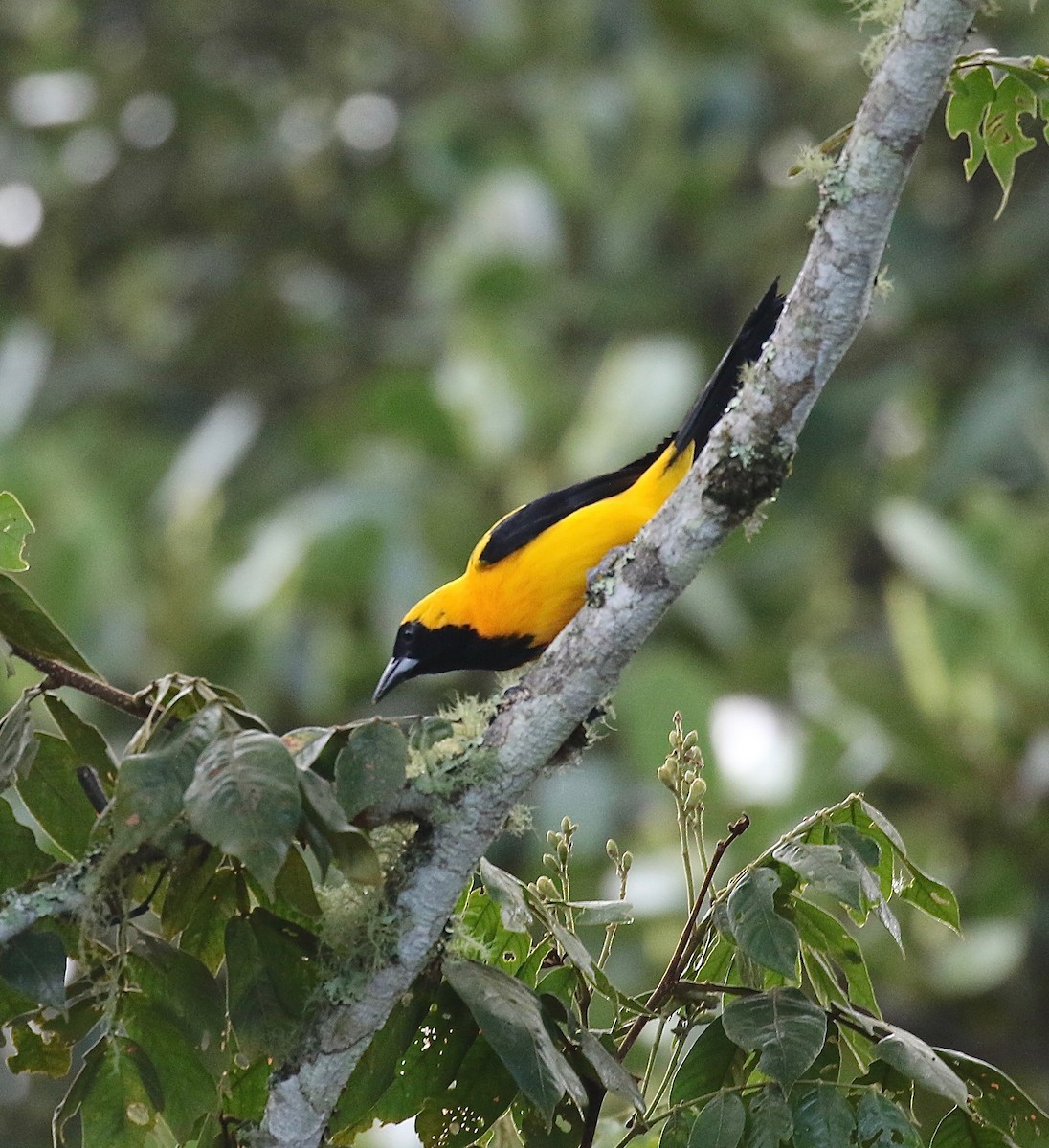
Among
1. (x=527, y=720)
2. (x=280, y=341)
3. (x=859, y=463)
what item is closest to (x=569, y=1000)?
(x=527, y=720)

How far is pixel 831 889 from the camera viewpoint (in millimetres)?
2078

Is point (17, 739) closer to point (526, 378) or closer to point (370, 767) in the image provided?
point (370, 767)

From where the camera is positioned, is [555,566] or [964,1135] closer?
[964,1135]

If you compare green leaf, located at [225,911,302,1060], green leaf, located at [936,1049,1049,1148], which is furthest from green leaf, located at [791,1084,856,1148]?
green leaf, located at [225,911,302,1060]

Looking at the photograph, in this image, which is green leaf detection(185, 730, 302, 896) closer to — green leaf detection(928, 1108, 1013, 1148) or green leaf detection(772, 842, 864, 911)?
green leaf detection(772, 842, 864, 911)

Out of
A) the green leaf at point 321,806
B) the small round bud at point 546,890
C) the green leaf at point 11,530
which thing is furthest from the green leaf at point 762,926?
the green leaf at point 11,530

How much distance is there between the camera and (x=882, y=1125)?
209 cm

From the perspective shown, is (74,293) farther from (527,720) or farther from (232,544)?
(527,720)

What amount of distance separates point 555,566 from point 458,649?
0.47 meters

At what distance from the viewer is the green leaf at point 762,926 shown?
2080 millimetres

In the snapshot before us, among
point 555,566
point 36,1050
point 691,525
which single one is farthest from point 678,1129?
point 555,566

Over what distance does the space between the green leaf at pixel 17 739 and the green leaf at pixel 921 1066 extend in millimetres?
1172

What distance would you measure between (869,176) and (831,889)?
3.04 feet

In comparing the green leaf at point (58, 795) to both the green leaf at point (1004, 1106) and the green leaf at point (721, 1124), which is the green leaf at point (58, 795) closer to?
the green leaf at point (721, 1124)
